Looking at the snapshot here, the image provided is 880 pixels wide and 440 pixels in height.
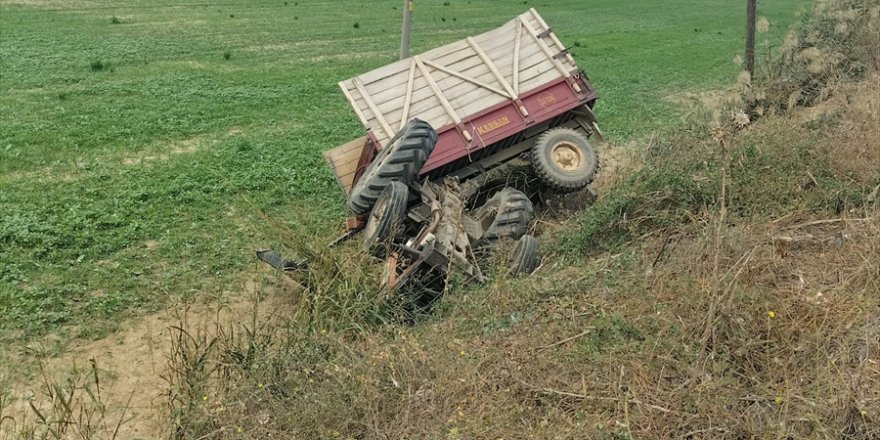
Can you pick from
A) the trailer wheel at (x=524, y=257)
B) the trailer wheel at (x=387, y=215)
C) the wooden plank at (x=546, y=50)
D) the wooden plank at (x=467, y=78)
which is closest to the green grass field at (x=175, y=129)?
the trailer wheel at (x=387, y=215)

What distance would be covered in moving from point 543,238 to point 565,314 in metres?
2.83

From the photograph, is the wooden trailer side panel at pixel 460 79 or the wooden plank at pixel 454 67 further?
the wooden plank at pixel 454 67

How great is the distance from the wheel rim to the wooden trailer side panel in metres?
0.67

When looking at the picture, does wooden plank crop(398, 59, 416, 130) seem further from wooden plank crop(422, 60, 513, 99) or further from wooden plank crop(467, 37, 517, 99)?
wooden plank crop(467, 37, 517, 99)

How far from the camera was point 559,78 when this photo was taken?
9.14 metres

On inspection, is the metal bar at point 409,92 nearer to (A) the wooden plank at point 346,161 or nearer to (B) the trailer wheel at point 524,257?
(A) the wooden plank at point 346,161

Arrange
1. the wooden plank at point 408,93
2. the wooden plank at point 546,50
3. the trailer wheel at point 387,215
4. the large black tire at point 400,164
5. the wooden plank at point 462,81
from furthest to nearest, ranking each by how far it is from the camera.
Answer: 1. the wooden plank at point 546,50
2. the wooden plank at point 462,81
3. the wooden plank at point 408,93
4. the large black tire at point 400,164
5. the trailer wheel at point 387,215

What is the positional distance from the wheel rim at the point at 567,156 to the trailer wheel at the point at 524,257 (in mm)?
1979

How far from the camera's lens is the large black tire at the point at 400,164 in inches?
287

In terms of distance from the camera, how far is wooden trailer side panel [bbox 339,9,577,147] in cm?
874

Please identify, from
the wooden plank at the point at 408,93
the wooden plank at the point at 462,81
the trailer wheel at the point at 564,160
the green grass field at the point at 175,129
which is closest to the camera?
the green grass field at the point at 175,129

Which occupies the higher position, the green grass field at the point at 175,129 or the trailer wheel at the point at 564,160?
the green grass field at the point at 175,129

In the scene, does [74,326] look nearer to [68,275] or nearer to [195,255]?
[68,275]

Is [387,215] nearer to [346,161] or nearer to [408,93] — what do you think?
[408,93]
